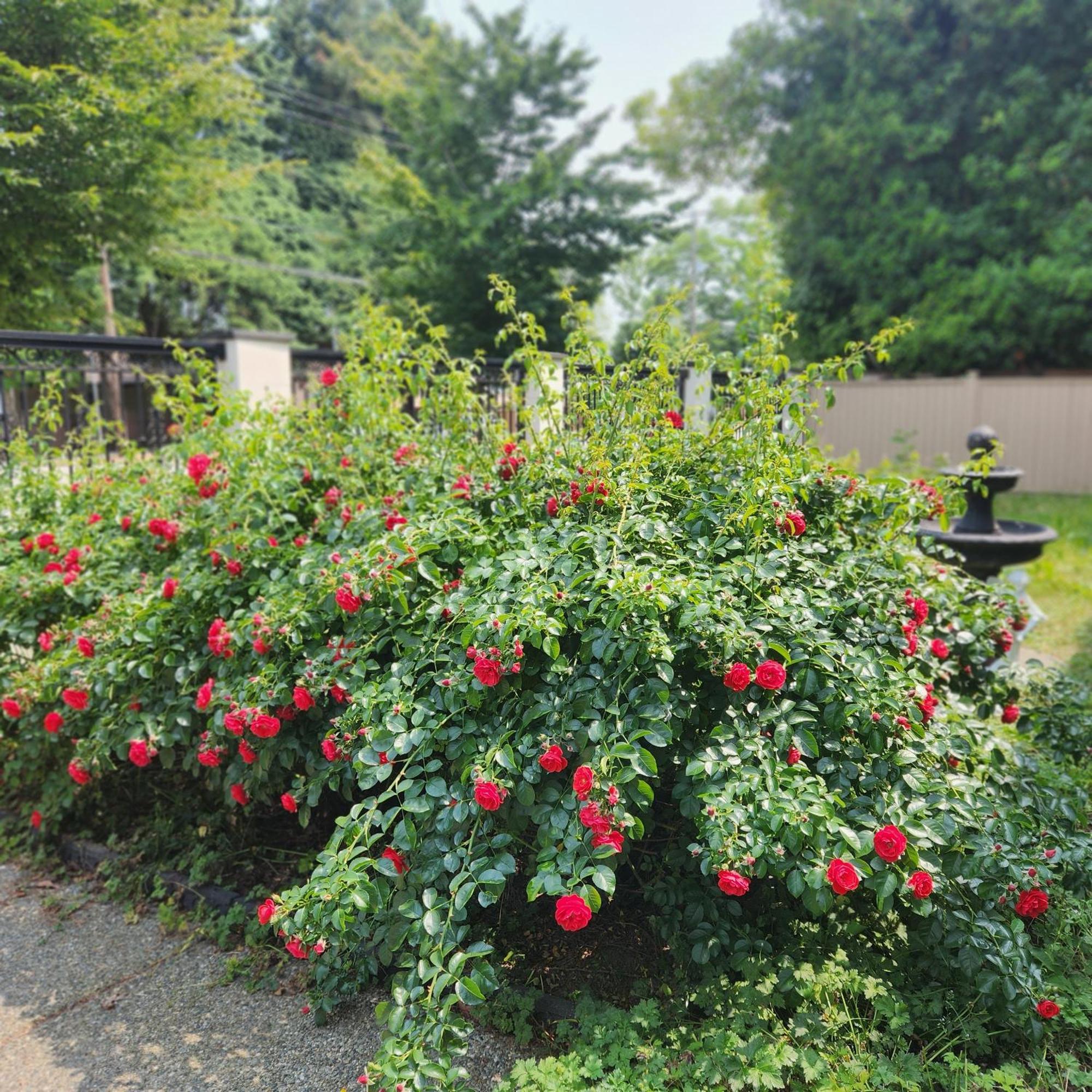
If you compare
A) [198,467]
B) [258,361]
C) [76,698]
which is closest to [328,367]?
[258,361]

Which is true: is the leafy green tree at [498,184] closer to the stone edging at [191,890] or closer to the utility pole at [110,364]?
the utility pole at [110,364]

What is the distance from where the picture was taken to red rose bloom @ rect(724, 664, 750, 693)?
1.64 meters

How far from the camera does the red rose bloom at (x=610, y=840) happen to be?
59.3 inches

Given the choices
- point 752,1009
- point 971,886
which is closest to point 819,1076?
point 752,1009

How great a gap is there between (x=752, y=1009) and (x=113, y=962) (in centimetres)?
162

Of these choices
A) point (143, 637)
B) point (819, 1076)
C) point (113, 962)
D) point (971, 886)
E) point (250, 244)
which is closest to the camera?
point (819, 1076)

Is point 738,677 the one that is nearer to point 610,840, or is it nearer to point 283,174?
point 610,840

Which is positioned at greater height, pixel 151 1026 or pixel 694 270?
pixel 694 270

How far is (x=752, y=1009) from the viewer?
1.71 meters

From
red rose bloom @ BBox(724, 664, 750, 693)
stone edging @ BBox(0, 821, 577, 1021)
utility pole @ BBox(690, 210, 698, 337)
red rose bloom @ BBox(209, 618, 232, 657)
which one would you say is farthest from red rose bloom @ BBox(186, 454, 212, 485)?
utility pole @ BBox(690, 210, 698, 337)

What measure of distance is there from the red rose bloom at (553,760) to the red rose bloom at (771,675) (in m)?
0.44

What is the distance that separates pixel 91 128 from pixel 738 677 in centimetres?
952

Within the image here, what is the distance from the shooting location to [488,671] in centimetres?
166

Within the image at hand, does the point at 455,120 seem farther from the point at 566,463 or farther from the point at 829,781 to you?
the point at 829,781
